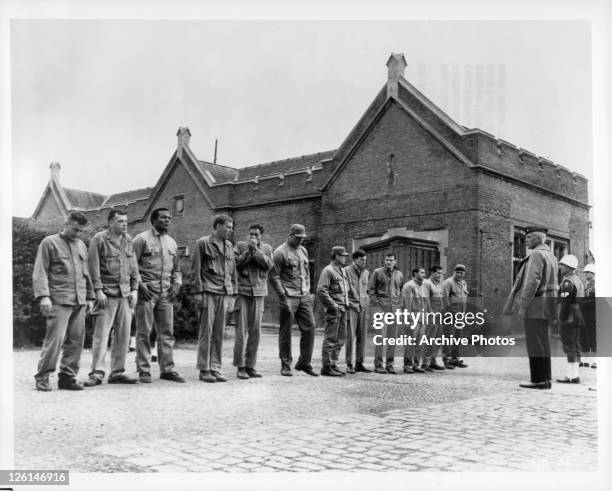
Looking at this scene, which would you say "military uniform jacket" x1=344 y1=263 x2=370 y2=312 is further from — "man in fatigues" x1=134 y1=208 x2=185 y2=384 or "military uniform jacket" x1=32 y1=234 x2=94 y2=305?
"military uniform jacket" x1=32 y1=234 x2=94 y2=305

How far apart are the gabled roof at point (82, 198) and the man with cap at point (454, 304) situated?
Answer: 11.8 feet

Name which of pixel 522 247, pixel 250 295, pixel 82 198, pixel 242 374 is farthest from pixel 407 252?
pixel 82 198

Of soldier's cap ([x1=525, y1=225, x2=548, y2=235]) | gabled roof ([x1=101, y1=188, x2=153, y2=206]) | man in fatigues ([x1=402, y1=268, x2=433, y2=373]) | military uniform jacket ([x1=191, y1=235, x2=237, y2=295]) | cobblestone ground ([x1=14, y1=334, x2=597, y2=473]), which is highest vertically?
gabled roof ([x1=101, y1=188, x2=153, y2=206])

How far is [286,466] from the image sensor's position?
13.7ft

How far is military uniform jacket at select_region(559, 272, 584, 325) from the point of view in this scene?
235 inches

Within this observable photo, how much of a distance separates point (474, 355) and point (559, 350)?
60.2 inches

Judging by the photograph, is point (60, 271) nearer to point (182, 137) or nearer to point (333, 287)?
point (182, 137)

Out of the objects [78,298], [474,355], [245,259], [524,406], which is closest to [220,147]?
[245,259]

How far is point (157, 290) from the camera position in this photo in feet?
20.9

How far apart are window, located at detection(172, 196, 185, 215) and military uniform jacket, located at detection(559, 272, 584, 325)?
5363mm

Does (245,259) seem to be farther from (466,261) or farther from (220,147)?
(466,261)

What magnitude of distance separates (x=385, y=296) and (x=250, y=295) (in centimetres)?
157

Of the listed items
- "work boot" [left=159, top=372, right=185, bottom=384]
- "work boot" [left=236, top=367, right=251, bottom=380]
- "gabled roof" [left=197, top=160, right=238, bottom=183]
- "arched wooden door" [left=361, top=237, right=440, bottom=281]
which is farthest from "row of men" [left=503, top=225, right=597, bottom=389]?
"gabled roof" [left=197, top=160, right=238, bottom=183]

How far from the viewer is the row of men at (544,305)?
20.1 feet
